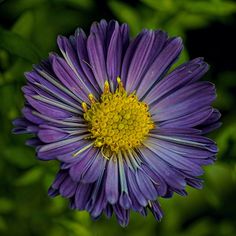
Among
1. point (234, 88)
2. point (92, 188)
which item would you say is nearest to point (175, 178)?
point (92, 188)

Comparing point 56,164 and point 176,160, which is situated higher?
point 56,164

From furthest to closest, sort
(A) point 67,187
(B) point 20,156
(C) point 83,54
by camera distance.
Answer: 1. (B) point 20,156
2. (C) point 83,54
3. (A) point 67,187

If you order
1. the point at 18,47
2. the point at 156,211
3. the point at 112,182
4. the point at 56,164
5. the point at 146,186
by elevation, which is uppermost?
the point at 18,47

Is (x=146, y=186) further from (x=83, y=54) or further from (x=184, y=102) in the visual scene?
(x=83, y=54)

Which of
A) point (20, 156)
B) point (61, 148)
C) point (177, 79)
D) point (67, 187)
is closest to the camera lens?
point (67, 187)

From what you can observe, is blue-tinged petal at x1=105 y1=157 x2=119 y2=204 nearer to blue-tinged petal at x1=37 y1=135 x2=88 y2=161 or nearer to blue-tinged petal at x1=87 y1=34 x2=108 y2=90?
blue-tinged petal at x1=37 y1=135 x2=88 y2=161

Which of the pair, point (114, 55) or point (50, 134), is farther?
point (114, 55)

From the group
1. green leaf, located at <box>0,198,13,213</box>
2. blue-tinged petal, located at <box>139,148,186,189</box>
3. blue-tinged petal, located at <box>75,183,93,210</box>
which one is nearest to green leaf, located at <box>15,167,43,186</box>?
green leaf, located at <box>0,198,13,213</box>

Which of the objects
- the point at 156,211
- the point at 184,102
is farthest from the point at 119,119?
the point at 156,211
